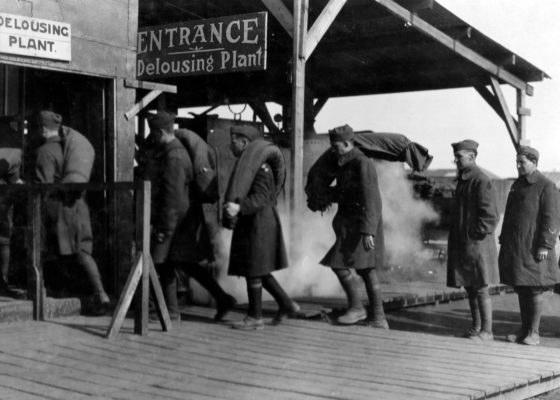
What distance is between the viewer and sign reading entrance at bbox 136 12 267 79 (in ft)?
26.7

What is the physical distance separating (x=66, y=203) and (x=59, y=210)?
95 mm

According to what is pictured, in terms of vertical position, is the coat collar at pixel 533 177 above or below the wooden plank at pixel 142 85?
below

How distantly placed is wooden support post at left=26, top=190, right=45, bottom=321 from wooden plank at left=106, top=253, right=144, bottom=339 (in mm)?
1212

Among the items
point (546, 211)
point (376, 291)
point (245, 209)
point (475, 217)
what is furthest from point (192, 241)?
point (546, 211)

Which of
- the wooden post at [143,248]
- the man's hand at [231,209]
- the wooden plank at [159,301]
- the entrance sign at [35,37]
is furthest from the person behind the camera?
the entrance sign at [35,37]

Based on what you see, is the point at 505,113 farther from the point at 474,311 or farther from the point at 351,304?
the point at 351,304

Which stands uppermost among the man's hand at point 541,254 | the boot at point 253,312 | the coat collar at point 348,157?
the coat collar at point 348,157

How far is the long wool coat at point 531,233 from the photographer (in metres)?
7.08

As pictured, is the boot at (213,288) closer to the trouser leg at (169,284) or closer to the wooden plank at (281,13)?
the trouser leg at (169,284)

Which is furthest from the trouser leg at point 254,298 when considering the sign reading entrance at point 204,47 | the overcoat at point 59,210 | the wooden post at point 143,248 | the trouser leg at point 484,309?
the sign reading entrance at point 204,47

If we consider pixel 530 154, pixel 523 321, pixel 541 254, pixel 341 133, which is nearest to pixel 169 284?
pixel 341 133

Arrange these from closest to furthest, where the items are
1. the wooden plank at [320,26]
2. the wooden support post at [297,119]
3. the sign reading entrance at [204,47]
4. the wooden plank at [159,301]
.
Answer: the wooden plank at [159,301], the sign reading entrance at [204,47], the wooden support post at [297,119], the wooden plank at [320,26]

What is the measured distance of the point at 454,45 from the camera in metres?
12.8

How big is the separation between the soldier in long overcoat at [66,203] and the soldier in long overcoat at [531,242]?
3.60 m
